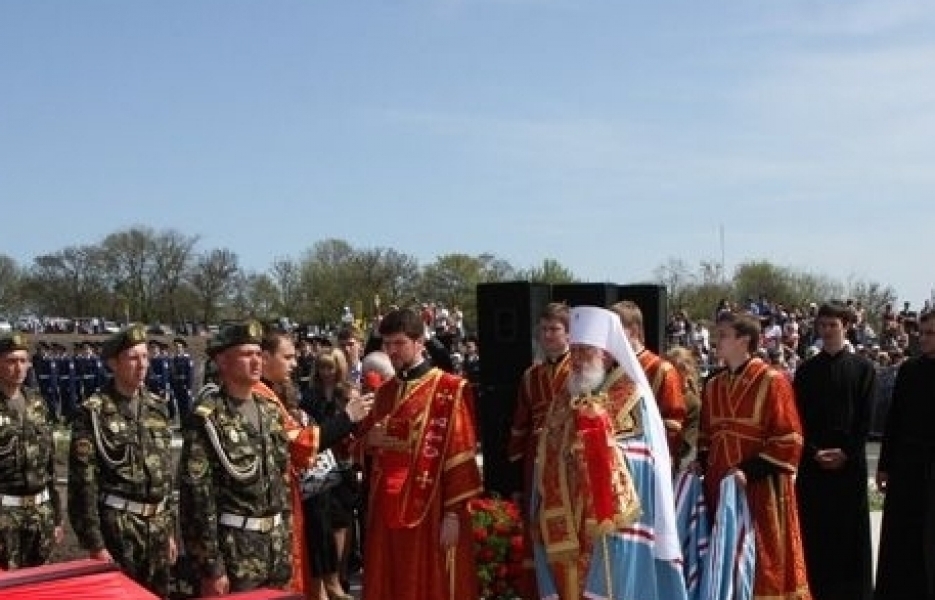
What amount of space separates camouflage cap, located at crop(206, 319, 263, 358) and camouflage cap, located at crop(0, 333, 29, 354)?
1526mm

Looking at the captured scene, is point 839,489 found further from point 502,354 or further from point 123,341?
point 123,341

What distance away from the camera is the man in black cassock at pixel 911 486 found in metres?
8.05

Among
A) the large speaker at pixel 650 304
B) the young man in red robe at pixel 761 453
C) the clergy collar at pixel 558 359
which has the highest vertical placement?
the large speaker at pixel 650 304

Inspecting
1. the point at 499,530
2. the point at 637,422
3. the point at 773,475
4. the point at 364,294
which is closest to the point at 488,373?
the point at 499,530

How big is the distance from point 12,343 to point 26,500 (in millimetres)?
876

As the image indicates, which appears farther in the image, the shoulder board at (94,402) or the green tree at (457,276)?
the green tree at (457,276)

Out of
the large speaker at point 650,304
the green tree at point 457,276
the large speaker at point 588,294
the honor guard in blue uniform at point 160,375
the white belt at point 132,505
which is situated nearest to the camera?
the white belt at point 132,505

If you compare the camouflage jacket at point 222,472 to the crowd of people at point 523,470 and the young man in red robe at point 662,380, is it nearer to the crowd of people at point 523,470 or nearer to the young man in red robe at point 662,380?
the crowd of people at point 523,470

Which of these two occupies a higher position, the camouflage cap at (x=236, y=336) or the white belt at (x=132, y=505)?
the camouflage cap at (x=236, y=336)

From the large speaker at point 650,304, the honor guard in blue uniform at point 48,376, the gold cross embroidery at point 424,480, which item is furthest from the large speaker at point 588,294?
the honor guard in blue uniform at point 48,376

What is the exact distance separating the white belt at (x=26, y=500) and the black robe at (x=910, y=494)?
554 centimetres

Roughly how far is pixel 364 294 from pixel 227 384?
6577cm

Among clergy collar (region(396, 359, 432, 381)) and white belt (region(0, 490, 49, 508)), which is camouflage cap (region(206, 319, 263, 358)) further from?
white belt (region(0, 490, 49, 508))

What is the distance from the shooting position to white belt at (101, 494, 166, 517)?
5992mm
